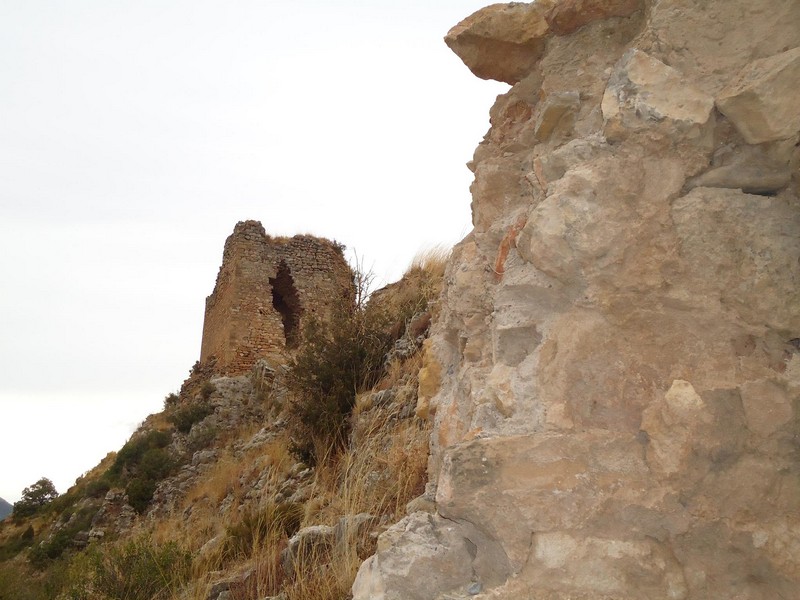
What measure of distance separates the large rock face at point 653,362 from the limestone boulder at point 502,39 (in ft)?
1.54

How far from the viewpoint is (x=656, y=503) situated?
1.48m

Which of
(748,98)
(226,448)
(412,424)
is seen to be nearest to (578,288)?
(748,98)


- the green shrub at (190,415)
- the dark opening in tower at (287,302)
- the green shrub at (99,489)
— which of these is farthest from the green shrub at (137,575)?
the dark opening in tower at (287,302)

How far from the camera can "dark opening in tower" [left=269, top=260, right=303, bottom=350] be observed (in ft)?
50.6

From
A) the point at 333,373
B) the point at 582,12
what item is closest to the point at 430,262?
the point at 333,373

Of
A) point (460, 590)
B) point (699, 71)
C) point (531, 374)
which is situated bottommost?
point (460, 590)

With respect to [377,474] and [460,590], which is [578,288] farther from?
[377,474]

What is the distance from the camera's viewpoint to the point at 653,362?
5.20 feet

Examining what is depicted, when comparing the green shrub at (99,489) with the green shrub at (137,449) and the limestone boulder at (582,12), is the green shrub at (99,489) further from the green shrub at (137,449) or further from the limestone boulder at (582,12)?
the limestone boulder at (582,12)

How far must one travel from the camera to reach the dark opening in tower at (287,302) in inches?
608

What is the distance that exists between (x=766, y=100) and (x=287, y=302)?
→ 1483cm

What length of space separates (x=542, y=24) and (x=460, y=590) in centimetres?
175

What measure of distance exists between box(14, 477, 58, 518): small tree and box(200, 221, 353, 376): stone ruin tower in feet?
18.4

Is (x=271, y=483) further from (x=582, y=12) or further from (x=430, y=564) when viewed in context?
(x=582, y=12)
